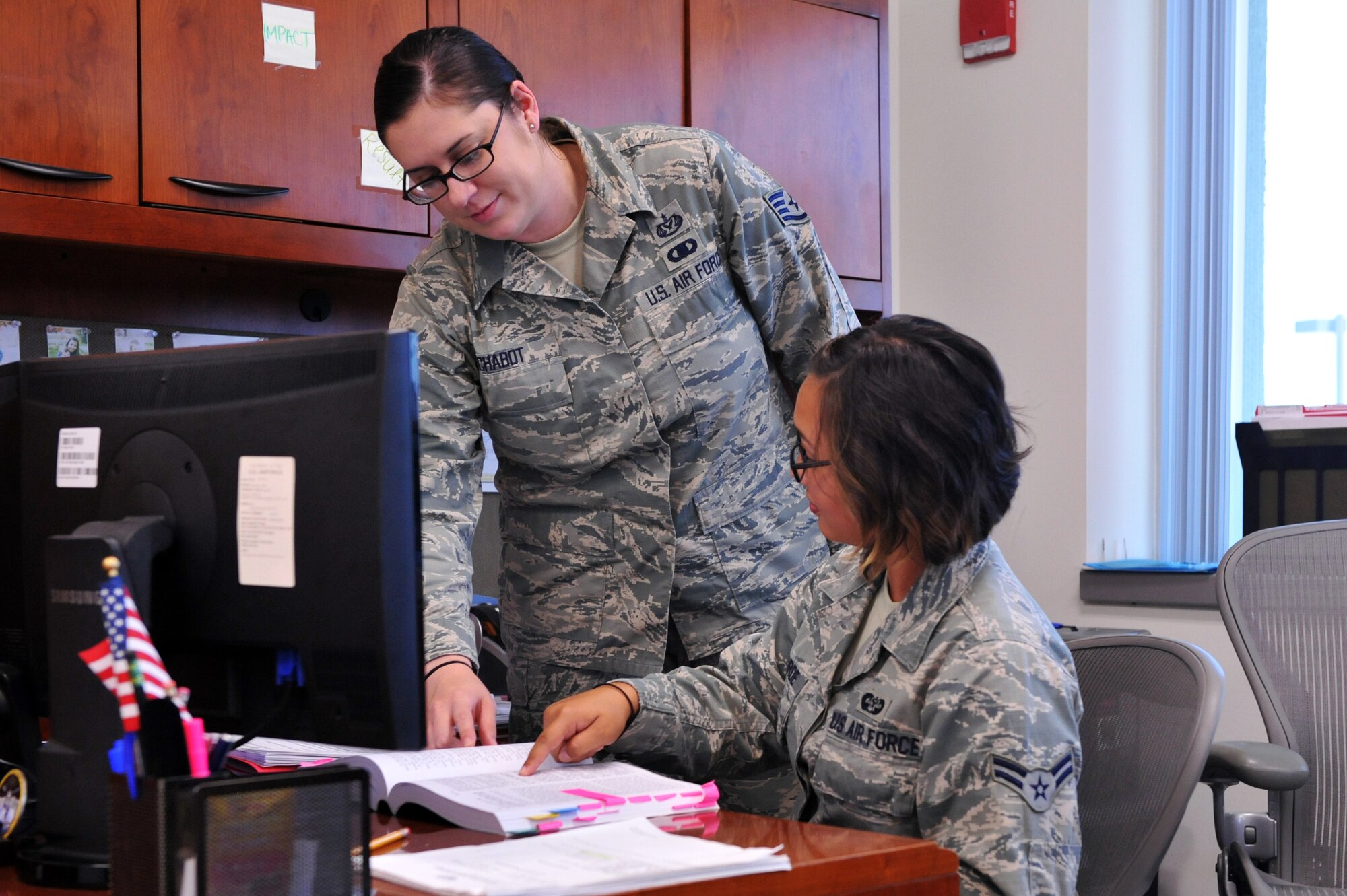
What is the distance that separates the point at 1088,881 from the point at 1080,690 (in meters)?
0.21

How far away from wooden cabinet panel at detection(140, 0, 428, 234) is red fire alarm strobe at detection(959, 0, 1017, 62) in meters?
1.46

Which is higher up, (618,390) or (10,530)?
(618,390)

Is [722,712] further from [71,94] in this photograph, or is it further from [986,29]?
[986,29]

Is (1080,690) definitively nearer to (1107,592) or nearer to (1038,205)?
(1107,592)

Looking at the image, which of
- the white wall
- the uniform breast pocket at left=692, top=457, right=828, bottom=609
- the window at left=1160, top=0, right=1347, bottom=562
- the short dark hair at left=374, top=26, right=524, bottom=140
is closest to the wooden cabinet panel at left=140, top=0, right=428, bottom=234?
the short dark hair at left=374, top=26, right=524, bottom=140

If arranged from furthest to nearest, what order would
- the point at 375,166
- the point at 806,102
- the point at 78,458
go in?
the point at 806,102 → the point at 375,166 → the point at 78,458

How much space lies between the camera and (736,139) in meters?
2.37

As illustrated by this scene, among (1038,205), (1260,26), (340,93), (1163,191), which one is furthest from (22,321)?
(1260,26)

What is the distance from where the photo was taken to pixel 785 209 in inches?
63.2

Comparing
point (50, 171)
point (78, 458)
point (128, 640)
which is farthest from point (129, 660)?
point (50, 171)

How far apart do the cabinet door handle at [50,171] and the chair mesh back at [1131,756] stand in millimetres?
1444

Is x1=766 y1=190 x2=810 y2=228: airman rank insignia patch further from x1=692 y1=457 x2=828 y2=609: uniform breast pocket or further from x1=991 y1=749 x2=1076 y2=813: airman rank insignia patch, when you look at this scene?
x1=991 y1=749 x2=1076 y2=813: airman rank insignia patch

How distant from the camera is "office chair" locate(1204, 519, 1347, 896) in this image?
1.61 metres

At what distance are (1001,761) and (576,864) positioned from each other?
1.24 feet
